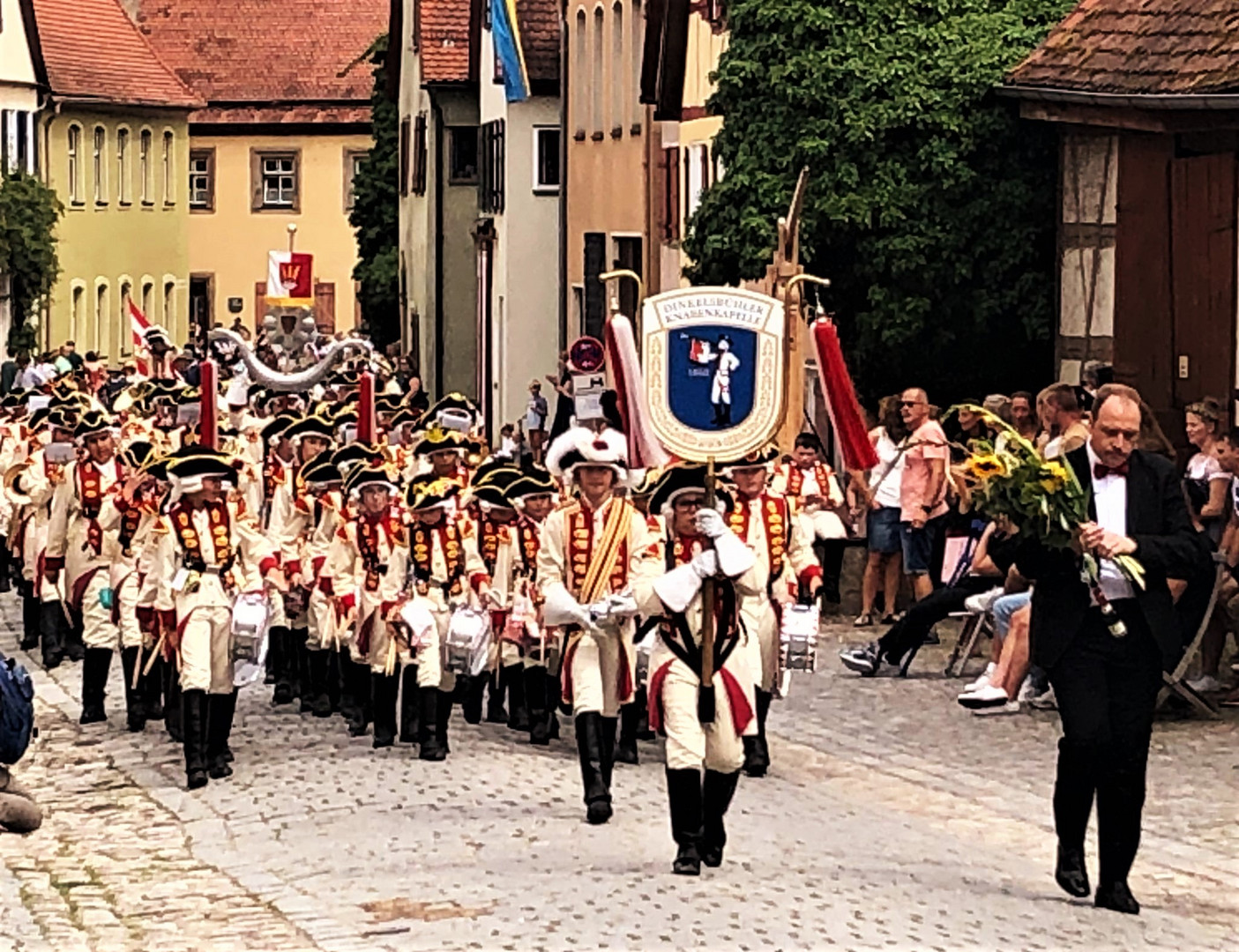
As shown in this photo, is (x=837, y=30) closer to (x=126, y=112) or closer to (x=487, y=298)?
(x=487, y=298)

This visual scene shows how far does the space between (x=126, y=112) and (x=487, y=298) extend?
71.3ft

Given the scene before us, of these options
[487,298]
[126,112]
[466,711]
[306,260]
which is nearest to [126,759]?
[466,711]

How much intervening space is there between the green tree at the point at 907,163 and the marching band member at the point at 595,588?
439 inches

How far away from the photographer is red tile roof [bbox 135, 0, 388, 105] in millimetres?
82312

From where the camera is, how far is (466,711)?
64.4ft

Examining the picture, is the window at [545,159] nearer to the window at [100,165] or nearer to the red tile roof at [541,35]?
the red tile roof at [541,35]

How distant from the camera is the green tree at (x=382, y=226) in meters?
61.2

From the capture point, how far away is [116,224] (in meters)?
70.4

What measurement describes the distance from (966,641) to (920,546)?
5.84ft

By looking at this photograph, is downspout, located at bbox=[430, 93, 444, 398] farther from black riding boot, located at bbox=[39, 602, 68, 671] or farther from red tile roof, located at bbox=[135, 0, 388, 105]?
black riding boot, located at bbox=[39, 602, 68, 671]

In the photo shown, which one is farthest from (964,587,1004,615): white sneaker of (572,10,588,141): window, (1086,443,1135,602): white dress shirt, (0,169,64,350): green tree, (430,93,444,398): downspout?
(0,169,64,350): green tree

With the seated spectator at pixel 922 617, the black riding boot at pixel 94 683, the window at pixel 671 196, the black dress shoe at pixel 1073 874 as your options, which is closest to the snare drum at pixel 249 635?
the black riding boot at pixel 94 683

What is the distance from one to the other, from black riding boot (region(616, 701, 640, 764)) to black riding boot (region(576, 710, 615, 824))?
1.80 m

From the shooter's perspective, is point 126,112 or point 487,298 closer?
point 487,298
